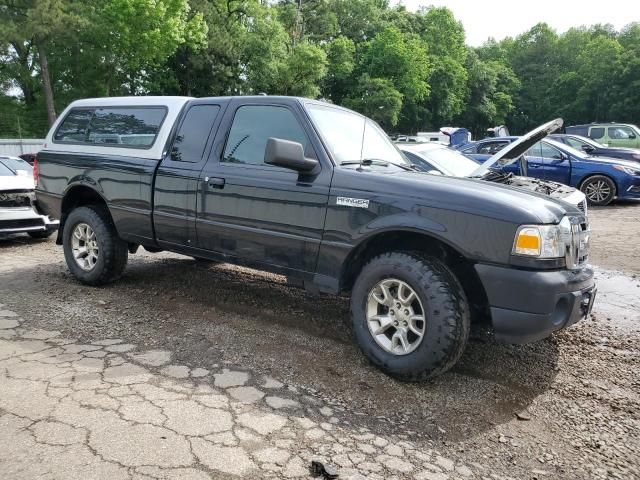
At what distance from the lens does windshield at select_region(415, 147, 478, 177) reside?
7763mm

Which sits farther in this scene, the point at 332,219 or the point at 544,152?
the point at 544,152

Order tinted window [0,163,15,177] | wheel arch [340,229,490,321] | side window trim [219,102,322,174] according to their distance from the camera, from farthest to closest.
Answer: tinted window [0,163,15,177]
side window trim [219,102,322,174]
wheel arch [340,229,490,321]

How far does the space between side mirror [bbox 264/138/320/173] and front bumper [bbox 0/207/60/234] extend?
5388 mm

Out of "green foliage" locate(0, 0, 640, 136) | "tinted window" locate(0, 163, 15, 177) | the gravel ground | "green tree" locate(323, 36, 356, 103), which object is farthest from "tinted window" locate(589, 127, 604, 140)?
"green tree" locate(323, 36, 356, 103)

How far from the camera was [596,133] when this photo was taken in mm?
19797

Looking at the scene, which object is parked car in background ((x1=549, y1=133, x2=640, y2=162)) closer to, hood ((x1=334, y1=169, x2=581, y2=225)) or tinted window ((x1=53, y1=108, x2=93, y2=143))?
hood ((x1=334, y1=169, x2=581, y2=225))

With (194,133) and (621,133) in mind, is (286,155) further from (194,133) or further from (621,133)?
(621,133)

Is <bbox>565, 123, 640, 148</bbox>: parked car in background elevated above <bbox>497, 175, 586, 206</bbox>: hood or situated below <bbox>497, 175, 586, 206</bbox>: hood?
above

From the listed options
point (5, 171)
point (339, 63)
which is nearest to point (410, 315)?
point (5, 171)

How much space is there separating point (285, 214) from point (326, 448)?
184cm

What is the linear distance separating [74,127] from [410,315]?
4376mm

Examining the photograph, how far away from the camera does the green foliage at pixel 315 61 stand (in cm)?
2498

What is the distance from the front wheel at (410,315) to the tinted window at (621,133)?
64.8 feet

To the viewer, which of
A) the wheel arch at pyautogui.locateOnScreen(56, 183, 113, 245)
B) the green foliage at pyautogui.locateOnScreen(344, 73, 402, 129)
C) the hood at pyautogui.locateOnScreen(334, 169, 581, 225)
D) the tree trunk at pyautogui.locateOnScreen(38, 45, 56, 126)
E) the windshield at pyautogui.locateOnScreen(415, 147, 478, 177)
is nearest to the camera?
the hood at pyautogui.locateOnScreen(334, 169, 581, 225)
